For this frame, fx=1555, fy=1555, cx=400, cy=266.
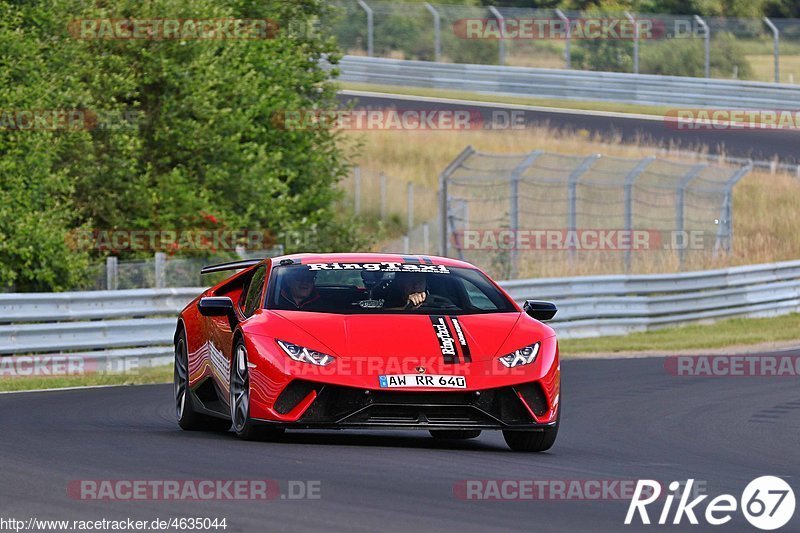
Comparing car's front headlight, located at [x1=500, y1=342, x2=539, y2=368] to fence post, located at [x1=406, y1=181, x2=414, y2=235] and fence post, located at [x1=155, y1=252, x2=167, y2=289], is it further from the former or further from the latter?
fence post, located at [x1=406, y1=181, x2=414, y2=235]

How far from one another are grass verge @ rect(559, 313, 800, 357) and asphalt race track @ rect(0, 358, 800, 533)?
6891 mm

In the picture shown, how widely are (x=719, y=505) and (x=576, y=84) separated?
1401 inches

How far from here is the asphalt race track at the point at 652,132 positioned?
128 ft

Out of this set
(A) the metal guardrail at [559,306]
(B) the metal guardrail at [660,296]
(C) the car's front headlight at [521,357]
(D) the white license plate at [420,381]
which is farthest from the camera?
(B) the metal guardrail at [660,296]

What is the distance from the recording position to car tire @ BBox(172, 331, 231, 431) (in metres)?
11.2

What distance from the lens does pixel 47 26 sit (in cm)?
2436

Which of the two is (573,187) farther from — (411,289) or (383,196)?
(411,289)

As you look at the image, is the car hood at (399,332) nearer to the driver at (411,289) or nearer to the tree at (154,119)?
the driver at (411,289)

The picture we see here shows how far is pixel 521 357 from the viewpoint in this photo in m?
9.60

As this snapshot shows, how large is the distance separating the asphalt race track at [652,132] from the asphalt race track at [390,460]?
971 inches

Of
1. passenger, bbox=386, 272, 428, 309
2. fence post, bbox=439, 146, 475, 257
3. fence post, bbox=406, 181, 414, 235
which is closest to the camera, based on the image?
passenger, bbox=386, 272, 428, 309

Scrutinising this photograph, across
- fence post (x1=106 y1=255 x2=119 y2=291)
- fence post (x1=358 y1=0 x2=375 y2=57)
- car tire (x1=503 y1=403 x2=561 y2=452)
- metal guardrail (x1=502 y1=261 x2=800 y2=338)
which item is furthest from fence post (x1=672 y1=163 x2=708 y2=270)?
fence post (x1=358 y1=0 x2=375 y2=57)

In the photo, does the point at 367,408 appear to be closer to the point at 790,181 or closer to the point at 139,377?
the point at 139,377

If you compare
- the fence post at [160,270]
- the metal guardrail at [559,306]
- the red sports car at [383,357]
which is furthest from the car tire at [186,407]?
the fence post at [160,270]
